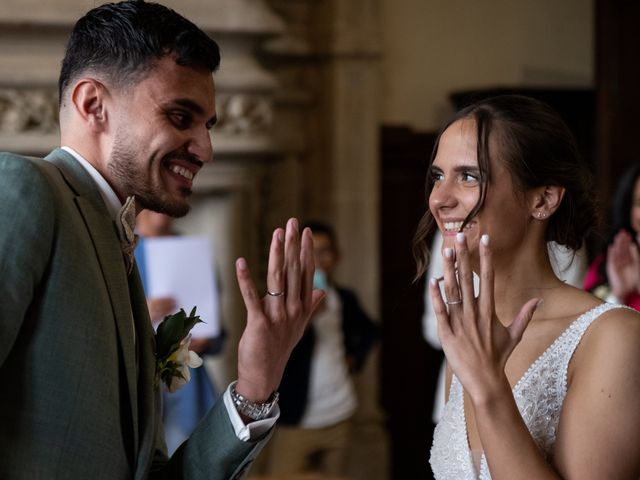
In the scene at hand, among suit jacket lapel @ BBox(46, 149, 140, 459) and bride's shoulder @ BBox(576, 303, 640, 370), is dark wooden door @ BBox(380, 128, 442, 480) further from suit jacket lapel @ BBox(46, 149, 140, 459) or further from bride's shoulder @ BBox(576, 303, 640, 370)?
suit jacket lapel @ BBox(46, 149, 140, 459)

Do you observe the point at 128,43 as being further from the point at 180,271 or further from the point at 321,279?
the point at 321,279

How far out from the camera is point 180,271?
3953 mm

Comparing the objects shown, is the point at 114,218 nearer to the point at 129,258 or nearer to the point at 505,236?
the point at 129,258

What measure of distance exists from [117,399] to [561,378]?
813 mm

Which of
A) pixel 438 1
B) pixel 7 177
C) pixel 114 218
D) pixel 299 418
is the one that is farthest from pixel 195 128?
pixel 438 1

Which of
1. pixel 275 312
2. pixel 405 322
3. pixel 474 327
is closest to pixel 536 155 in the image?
pixel 474 327

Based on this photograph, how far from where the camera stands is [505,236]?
2127 mm

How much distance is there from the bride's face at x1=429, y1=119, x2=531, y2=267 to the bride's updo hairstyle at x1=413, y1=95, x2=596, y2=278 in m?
0.01

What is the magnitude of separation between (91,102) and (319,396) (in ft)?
10.6

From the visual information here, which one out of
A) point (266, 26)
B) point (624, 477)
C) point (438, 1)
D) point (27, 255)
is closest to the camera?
point (27, 255)

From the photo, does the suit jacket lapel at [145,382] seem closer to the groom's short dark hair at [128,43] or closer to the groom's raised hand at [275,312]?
the groom's raised hand at [275,312]

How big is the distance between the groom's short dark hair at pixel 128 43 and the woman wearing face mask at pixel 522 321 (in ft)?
1.87

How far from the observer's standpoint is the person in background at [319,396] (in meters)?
4.92

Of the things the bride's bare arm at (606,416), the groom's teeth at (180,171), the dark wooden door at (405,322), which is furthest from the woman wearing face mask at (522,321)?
the dark wooden door at (405,322)
